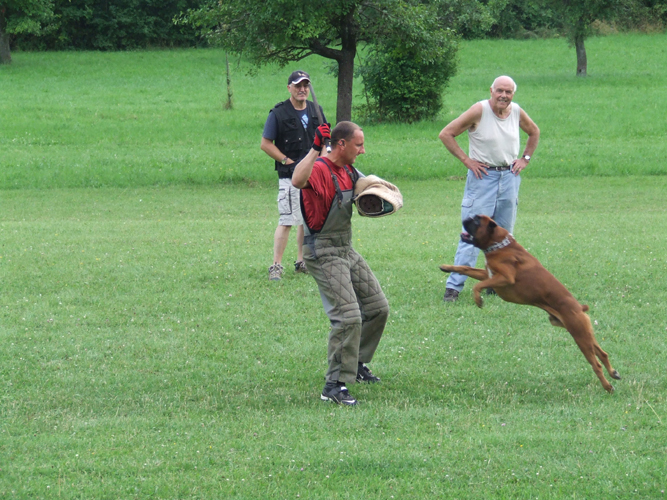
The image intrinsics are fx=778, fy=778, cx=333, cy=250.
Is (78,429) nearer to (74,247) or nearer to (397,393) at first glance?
(397,393)

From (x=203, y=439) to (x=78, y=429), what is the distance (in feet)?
2.79

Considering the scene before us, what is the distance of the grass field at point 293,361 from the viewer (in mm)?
4238

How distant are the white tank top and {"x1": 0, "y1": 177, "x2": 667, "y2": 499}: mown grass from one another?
59.0 inches

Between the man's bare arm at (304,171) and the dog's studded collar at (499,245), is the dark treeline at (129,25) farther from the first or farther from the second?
the man's bare arm at (304,171)

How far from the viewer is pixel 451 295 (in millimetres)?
8047

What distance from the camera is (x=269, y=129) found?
870 centimetres

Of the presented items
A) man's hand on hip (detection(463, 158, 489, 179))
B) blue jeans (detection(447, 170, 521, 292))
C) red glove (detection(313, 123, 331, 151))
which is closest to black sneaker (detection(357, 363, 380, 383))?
red glove (detection(313, 123, 331, 151))

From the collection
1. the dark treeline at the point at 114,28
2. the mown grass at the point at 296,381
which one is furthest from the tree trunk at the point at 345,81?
the dark treeline at the point at 114,28

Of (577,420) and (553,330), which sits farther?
(553,330)

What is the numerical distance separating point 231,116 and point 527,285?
989 inches

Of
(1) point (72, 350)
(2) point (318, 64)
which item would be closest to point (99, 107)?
(2) point (318, 64)

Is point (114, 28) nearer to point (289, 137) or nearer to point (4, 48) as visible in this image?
point (4, 48)

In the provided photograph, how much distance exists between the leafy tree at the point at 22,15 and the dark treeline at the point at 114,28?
9.02 meters

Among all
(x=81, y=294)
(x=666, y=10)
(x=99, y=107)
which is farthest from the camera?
(x=666, y=10)
